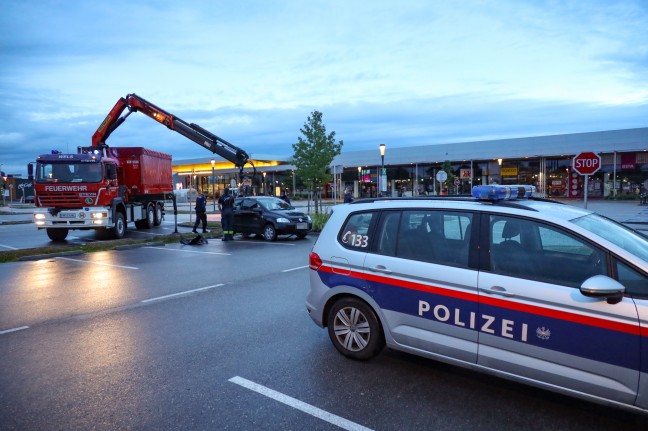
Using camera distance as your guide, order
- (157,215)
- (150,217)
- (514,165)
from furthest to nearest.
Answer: (514,165) → (157,215) → (150,217)

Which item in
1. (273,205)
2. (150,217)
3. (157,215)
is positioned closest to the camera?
(273,205)

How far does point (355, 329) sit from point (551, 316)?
1936mm

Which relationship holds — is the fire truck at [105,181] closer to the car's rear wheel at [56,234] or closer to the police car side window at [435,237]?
the car's rear wheel at [56,234]

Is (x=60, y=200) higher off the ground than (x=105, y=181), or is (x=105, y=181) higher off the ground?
(x=105, y=181)

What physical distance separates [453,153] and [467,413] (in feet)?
147

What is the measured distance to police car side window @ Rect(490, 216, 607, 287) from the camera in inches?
131

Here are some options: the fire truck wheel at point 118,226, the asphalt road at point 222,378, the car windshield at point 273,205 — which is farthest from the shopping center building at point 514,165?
the asphalt road at point 222,378

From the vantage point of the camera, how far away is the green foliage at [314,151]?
22.2m

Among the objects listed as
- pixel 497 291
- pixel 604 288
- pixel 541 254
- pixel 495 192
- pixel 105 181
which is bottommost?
pixel 497 291

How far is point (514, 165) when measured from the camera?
44.4m

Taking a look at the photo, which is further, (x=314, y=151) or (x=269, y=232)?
(x=314, y=151)

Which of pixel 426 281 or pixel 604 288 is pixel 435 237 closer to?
pixel 426 281

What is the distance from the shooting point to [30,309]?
6.96 metres

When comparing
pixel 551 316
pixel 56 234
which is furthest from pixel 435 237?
pixel 56 234
